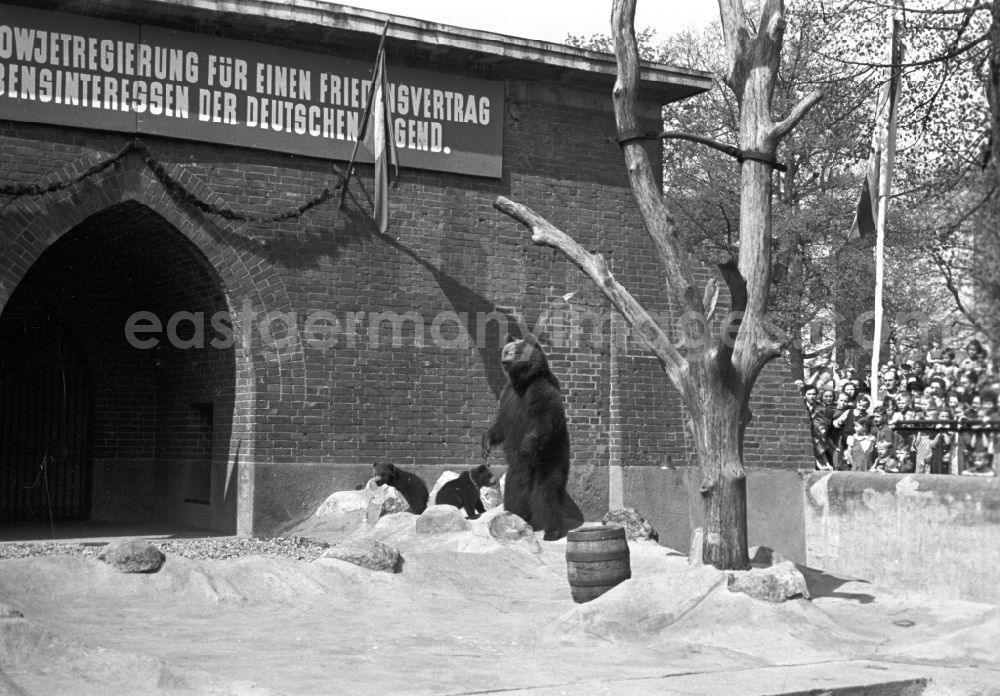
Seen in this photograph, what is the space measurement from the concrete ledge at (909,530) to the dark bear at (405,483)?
405 cm

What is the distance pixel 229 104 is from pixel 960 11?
25.3 ft

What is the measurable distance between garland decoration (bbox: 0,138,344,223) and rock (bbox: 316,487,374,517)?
3085mm

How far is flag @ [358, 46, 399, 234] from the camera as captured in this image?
1348 centimetres

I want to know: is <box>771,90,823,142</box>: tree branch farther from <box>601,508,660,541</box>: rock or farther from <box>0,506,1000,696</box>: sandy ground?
<box>601,508,660,541</box>: rock

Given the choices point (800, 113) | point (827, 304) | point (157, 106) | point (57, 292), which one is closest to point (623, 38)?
point (800, 113)

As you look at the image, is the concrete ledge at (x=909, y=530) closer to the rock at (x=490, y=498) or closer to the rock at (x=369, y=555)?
the rock at (x=490, y=498)

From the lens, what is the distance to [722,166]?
29125 millimetres

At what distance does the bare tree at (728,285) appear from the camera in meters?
9.53

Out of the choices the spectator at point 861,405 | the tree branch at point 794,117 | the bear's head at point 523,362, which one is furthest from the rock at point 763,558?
the spectator at point 861,405

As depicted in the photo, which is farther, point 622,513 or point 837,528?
point 622,513

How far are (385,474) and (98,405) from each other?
4.52 m

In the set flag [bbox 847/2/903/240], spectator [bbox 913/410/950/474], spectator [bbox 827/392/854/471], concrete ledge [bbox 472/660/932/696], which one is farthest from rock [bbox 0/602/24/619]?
spectator [bbox 827/392/854/471]

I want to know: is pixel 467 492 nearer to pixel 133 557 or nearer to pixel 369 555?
pixel 369 555

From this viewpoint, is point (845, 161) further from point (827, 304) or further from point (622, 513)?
point (622, 513)
